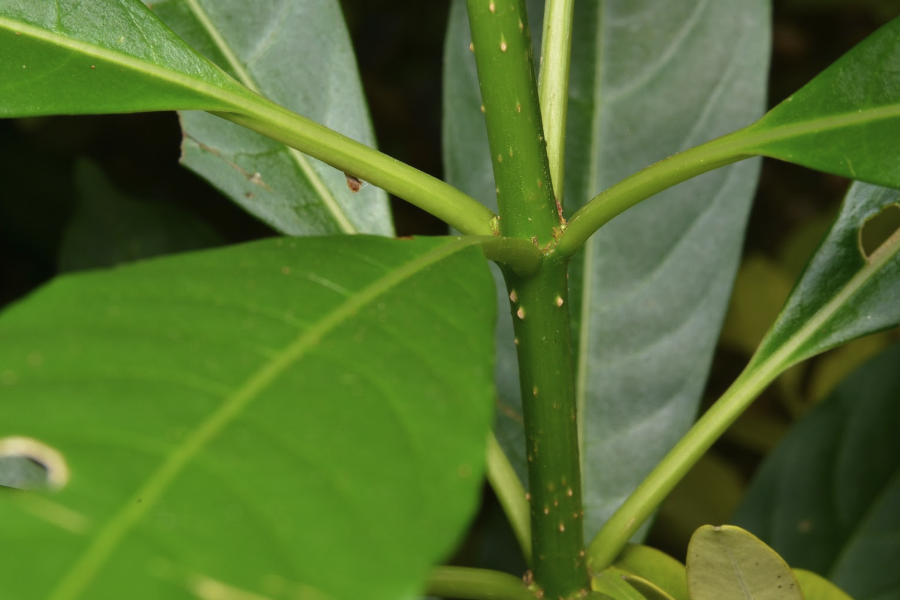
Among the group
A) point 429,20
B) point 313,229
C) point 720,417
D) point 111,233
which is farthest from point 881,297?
point 429,20

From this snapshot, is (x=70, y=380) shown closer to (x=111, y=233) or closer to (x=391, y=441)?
(x=391, y=441)

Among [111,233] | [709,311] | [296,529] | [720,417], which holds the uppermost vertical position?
[111,233]

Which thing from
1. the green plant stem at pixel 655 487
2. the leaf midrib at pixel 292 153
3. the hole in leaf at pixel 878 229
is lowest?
the green plant stem at pixel 655 487

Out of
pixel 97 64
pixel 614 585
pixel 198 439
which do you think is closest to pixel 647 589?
pixel 614 585

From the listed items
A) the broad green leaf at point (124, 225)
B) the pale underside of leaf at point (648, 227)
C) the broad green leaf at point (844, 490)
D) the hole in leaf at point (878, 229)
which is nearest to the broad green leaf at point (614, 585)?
the pale underside of leaf at point (648, 227)

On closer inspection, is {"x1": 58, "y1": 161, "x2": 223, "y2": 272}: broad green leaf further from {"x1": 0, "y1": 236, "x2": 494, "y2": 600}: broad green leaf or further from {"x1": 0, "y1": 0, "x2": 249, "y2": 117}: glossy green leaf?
{"x1": 0, "y1": 236, "x2": 494, "y2": 600}: broad green leaf

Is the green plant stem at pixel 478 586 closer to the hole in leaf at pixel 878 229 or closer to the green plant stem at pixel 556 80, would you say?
the green plant stem at pixel 556 80

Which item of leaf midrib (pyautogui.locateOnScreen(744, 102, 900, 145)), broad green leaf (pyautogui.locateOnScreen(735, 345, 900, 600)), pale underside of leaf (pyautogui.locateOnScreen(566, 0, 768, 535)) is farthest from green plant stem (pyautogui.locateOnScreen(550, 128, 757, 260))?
broad green leaf (pyautogui.locateOnScreen(735, 345, 900, 600))

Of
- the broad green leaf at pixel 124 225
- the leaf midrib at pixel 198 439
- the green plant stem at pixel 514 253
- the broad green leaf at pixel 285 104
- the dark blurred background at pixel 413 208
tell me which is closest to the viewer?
the leaf midrib at pixel 198 439

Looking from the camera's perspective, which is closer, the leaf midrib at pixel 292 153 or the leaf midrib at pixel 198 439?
the leaf midrib at pixel 198 439
